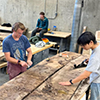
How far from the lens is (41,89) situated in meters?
1.62

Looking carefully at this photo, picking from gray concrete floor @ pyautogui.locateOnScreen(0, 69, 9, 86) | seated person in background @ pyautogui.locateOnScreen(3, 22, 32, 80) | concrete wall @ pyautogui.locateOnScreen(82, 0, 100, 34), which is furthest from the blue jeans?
concrete wall @ pyautogui.locateOnScreen(82, 0, 100, 34)

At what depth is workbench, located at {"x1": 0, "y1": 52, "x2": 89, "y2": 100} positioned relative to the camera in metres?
1.48

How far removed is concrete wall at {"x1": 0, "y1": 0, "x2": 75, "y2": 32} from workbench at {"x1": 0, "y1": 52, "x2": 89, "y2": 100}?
404cm

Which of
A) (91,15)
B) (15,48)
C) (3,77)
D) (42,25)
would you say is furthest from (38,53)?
(91,15)

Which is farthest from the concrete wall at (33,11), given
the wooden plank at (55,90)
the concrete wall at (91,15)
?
the wooden plank at (55,90)

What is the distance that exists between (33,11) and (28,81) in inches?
211

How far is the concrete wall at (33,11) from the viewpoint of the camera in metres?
5.81

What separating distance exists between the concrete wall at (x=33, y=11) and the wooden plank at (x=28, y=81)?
382cm

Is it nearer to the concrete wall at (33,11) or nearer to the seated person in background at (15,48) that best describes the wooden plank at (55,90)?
the seated person in background at (15,48)

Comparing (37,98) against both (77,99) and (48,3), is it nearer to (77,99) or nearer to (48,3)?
(77,99)

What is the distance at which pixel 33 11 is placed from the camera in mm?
6492

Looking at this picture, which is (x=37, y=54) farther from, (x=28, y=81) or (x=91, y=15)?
(x=91, y=15)

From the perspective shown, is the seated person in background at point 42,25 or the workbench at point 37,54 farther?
the seated person in background at point 42,25

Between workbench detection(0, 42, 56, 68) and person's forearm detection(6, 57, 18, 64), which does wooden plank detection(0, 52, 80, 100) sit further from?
workbench detection(0, 42, 56, 68)
